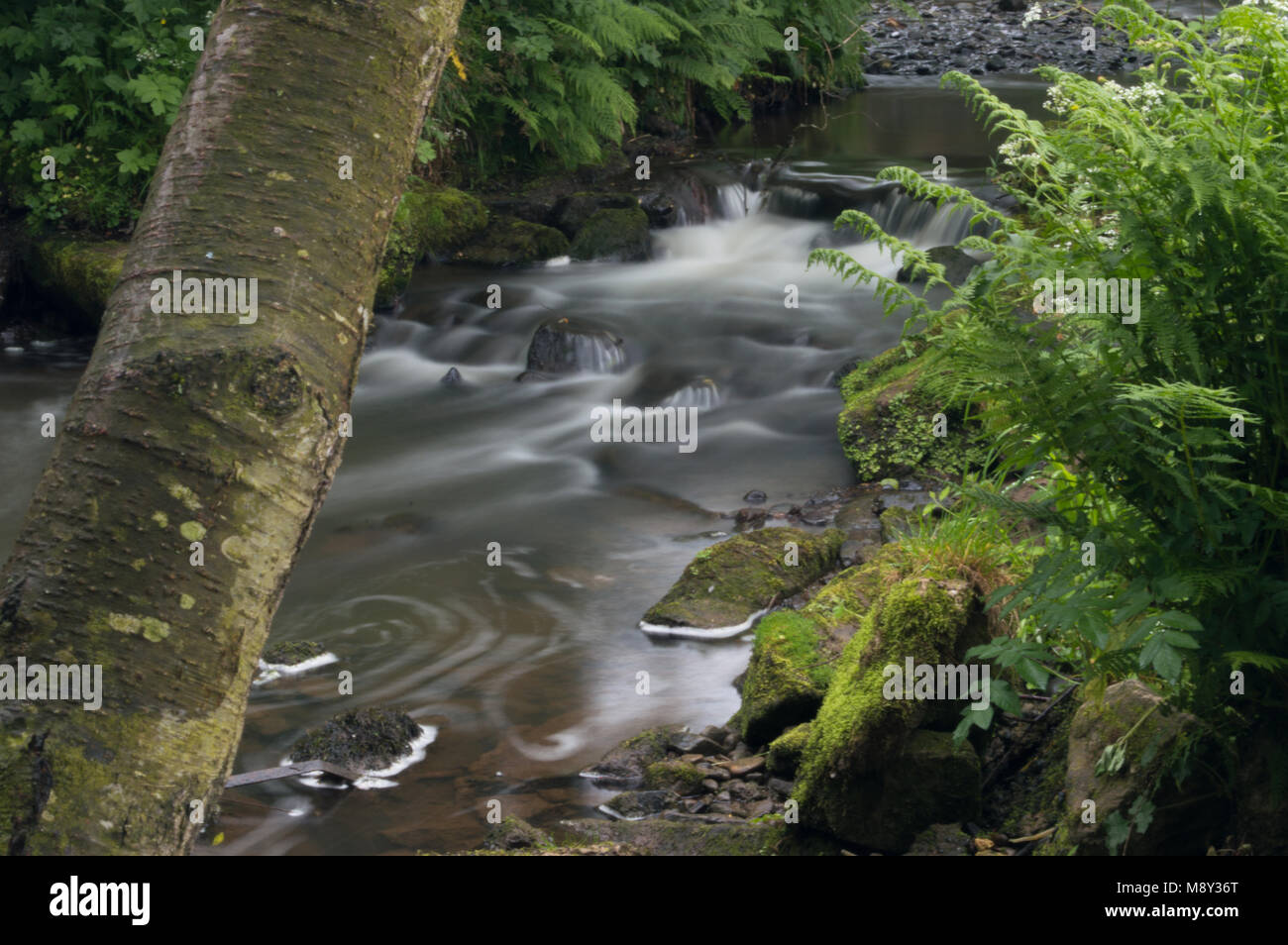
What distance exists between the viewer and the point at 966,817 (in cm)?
294

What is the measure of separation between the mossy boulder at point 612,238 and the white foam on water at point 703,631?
24.3 feet

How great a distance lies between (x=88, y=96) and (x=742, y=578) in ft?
27.8

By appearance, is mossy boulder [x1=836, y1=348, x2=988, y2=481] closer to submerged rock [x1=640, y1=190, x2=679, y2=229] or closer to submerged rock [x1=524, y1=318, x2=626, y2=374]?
submerged rock [x1=524, y1=318, x2=626, y2=374]

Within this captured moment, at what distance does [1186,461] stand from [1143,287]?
351 millimetres

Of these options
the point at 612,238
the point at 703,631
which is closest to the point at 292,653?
the point at 703,631

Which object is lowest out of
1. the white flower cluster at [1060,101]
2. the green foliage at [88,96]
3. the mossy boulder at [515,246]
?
the white flower cluster at [1060,101]

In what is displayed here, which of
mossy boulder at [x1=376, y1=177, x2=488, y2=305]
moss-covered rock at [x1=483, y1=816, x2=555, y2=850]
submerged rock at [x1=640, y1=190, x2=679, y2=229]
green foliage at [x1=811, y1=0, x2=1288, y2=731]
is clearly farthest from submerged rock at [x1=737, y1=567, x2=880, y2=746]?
submerged rock at [x1=640, y1=190, x2=679, y2=229]

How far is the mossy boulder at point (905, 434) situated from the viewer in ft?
24.0

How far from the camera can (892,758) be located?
2982 millimetres

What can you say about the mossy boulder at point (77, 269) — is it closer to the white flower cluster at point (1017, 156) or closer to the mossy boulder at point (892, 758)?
the mossy boulder at point (892, 758)

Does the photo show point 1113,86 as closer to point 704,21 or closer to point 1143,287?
point 1143,287

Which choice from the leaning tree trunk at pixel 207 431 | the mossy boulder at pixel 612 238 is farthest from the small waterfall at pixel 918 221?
the leaning tree trunk at pixel 207 431
